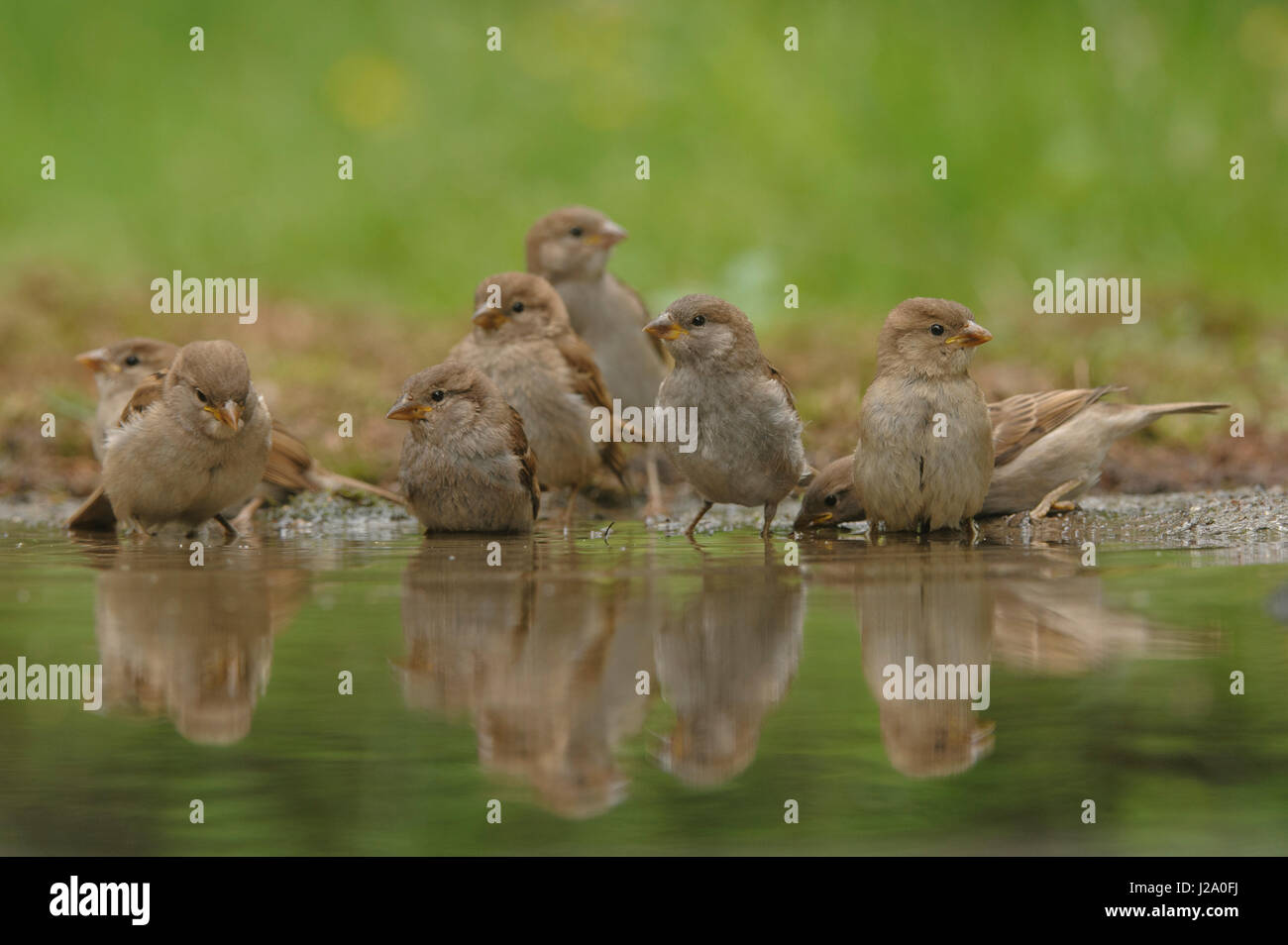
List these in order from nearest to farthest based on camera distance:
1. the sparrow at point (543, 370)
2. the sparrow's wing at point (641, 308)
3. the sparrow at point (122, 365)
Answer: the sparrow at point (543, 370) < the sparrow at point (122, 365) < the sparrow's wing at point (641, 308)

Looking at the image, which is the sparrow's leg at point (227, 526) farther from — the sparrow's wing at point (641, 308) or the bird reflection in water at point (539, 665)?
the sparrow's wing at point (641, 308)

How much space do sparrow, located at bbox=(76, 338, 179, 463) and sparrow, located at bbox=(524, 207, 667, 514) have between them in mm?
2208

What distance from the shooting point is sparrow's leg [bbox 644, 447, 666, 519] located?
354 inches

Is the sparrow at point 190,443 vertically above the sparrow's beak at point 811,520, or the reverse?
the sparrow at point 190,443

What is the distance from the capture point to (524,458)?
7.82 meters

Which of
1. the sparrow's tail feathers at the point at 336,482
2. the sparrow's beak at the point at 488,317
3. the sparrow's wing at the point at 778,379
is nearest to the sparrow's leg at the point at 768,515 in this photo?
the sparrow's wing at the point at 778,379

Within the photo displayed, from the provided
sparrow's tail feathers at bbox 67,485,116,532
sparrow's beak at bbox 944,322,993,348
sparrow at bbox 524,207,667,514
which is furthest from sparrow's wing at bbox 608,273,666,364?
sparrow's tail feathers at bbox 67,485,116,532

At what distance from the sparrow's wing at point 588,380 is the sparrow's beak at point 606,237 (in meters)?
1.00

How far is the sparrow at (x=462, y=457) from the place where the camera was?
7691mm

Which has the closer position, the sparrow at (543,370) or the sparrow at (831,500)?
the sparrow at (831,500)

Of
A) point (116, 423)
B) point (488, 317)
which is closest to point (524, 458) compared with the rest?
point (488, 317)

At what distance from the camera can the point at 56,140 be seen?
16234 mm

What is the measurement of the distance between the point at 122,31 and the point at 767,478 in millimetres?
11878

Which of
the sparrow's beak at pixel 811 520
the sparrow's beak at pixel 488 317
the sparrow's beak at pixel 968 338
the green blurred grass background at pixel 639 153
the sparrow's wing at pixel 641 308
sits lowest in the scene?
the sparrow's beak at pixel 811 520
